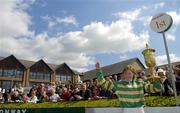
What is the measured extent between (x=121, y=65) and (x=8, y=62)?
88.4 feet

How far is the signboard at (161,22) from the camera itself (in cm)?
813

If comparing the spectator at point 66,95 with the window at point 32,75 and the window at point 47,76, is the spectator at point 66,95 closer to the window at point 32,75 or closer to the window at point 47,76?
the window at point 32,75

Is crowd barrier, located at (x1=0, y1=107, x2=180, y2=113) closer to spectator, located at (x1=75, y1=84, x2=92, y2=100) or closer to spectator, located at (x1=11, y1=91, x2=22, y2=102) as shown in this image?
spectator, located at (x1=75, y1=84, x2=92, y2=100)

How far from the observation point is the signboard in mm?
8133

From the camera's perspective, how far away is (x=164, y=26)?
8.27 meters

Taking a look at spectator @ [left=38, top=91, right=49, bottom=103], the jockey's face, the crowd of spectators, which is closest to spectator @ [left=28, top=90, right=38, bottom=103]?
the crowd of spectators

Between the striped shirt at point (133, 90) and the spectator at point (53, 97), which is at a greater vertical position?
the spectator at point (53, 97)

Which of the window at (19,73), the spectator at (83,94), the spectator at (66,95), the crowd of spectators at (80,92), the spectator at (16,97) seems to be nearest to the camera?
the crowd of spectators at (80,92)

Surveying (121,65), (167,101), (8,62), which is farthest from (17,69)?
(167,101)

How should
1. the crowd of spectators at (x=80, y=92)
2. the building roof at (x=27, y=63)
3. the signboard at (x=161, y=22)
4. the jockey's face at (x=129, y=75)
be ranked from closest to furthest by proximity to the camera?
the jockey's face at (x=129, y=75), the signboard at (x=161, y=22), the crowd of spectators at (x=80, y=92), the building roof at (x=27, y=63)

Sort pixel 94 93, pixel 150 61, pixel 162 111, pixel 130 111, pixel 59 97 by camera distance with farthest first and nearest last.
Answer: pixel 59 97 → pixel 94 93 → pixel 162 111 → pixel 150 61 → pixel 130 111

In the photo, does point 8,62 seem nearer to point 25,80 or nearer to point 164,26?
point 25,80

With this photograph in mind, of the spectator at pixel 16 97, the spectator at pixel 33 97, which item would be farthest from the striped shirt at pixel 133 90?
the spectator at pixel 16 97

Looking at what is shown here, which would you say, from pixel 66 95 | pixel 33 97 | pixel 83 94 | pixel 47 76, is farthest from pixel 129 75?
pixel 47 76
